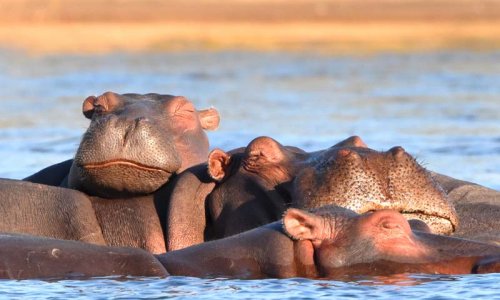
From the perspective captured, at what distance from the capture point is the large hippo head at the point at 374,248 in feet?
20.2

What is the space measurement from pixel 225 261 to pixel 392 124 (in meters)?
8.98

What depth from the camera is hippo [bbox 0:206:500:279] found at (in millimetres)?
6160

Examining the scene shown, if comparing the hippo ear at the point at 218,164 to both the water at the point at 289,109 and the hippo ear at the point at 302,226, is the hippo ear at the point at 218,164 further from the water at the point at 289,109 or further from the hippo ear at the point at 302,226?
the hippo ear at the point at 302,226

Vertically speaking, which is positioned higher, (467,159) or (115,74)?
(115,74)

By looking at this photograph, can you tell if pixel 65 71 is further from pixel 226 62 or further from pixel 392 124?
pixel 392 124

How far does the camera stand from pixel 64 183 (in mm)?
8133

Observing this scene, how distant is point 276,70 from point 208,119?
15.0 meters

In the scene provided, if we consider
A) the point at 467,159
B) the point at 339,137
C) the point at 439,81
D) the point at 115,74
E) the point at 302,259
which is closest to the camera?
the point at 302,259

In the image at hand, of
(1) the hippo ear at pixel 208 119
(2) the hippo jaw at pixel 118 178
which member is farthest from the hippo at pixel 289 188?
(1) the hippo ear at pixel 208 119

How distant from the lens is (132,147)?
7.41 meters

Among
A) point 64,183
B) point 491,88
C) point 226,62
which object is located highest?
point 226,62

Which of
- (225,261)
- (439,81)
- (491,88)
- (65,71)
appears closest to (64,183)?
(225,261)

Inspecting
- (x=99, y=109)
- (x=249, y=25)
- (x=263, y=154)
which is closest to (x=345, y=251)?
(x=263, y=154)

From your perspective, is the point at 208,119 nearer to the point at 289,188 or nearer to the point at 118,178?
the point at 118,178
